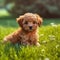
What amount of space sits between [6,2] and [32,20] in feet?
30.9

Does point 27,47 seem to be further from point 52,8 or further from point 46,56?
point 52,8

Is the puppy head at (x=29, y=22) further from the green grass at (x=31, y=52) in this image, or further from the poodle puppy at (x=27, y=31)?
the green grass at (x=31, y=52)

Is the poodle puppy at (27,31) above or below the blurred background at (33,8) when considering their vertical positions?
above

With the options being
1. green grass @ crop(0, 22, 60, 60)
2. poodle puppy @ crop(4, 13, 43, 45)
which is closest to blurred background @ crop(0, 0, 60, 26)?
poodle puppy @ crop(4, 13, 43, 45)

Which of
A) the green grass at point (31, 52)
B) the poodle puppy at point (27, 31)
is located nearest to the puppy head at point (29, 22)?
the poodle puppy at point (27, 31)

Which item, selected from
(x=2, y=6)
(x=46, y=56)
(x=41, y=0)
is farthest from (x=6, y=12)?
(x=46, y=56)

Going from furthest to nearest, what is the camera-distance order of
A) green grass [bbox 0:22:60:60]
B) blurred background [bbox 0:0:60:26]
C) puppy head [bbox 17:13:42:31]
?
blurred background [bbox 0:0:60:26]
puppy head [bbox 17:13:42:31]
green grass [bbox 0:22:60:60]

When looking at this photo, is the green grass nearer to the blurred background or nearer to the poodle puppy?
the poodle puppy

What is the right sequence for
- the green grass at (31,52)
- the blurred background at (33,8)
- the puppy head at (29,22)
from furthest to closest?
the blurred background at (33,8) < the puppy head at (29,22) < the green grass at (31,52)

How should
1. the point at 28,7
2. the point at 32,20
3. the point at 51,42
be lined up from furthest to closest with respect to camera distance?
1. the point at 28,7
2. the point at 51,42
3. the point at 32,20

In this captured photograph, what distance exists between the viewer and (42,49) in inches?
264

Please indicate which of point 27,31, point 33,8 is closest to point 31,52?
point 27,31

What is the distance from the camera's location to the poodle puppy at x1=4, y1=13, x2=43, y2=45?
6902 millimetres

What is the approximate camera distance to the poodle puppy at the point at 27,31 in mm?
6902
